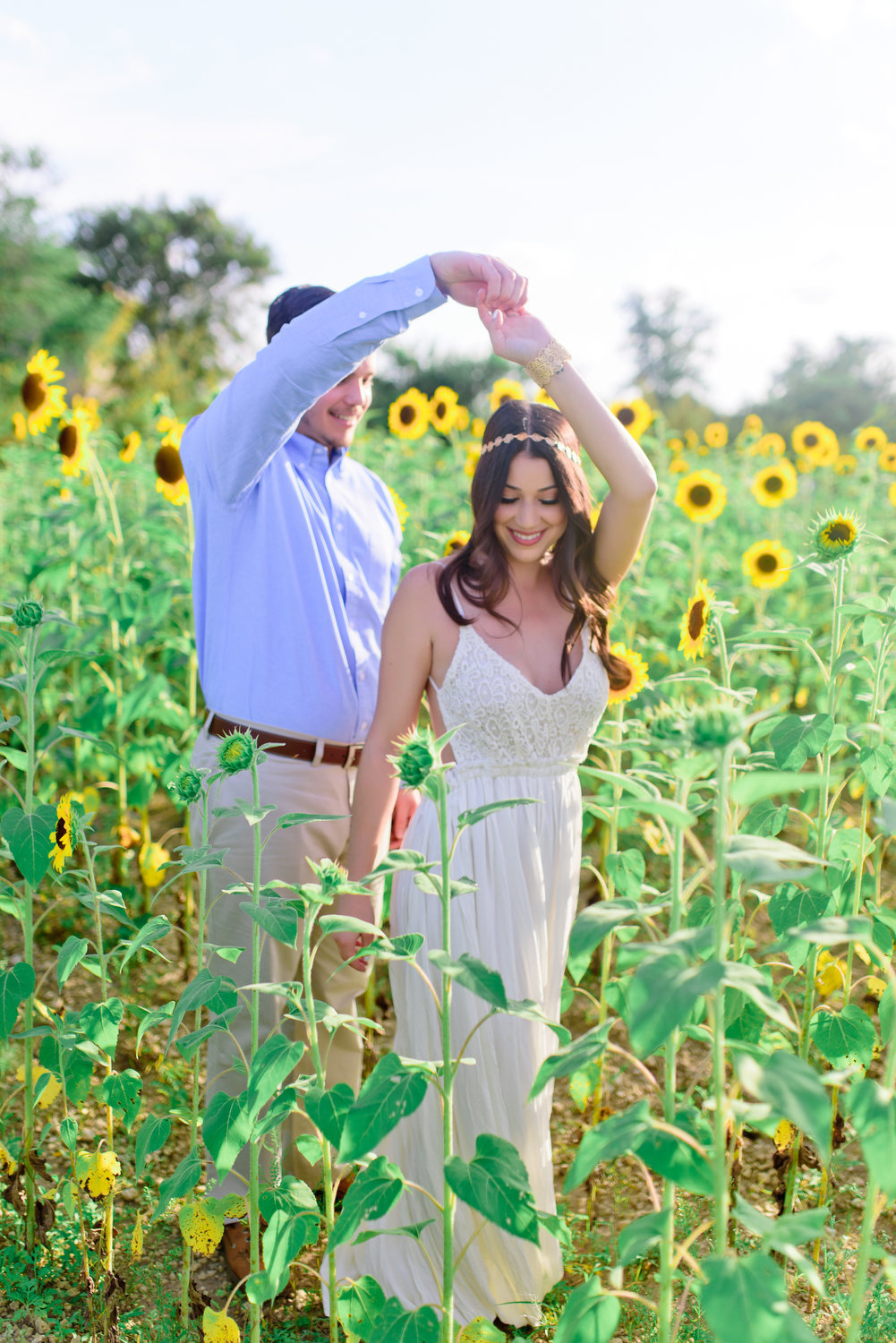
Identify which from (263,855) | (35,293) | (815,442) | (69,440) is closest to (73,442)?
(69,440)

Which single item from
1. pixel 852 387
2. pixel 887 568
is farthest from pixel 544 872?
pixel 852 387

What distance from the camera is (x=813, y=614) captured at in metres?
5.02

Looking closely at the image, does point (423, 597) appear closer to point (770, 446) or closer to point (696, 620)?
point (696, 620)

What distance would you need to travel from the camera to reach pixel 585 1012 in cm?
308

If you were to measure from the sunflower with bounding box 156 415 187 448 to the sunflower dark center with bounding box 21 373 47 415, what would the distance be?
1.09ft

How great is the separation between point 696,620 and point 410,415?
99.1 inches

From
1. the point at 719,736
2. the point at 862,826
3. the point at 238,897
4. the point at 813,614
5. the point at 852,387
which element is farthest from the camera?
the point at 852,387

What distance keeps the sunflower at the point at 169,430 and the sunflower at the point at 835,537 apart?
1.88 metres

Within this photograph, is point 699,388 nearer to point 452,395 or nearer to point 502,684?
point 452,395

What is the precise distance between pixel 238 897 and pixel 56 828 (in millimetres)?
453

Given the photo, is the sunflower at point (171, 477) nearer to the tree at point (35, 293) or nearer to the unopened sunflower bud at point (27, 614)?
the unopened sunflower bud at point (27, 614)

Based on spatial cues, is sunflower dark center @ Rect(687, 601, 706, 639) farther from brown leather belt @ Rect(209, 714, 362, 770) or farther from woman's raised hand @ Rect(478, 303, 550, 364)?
brown leather belt @ Rect(209, 714, 362, 770)

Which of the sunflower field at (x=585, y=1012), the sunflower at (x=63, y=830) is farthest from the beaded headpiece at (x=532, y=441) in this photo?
the sunflower at (x=63, y=830)

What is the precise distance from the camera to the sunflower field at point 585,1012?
98cm
